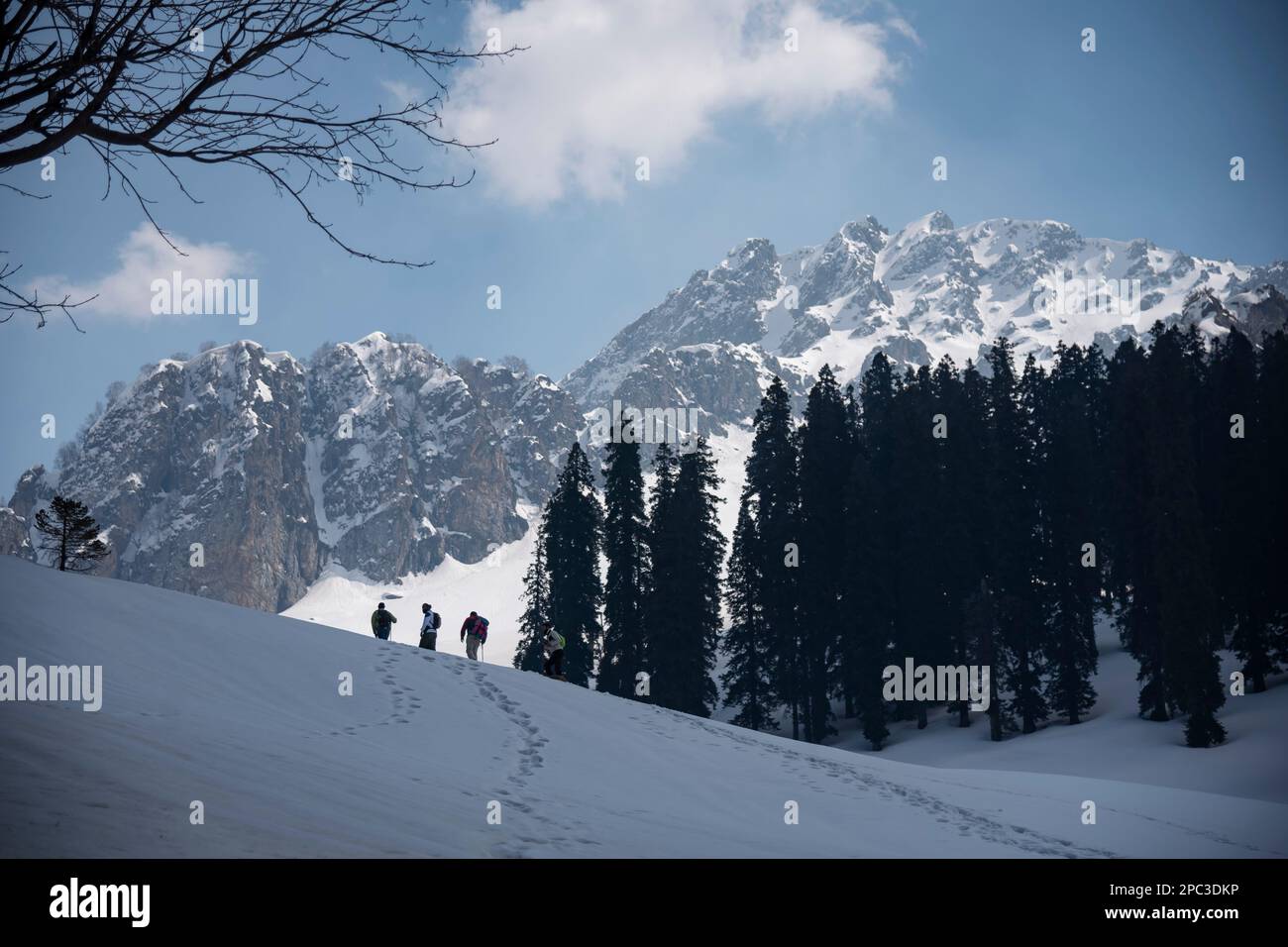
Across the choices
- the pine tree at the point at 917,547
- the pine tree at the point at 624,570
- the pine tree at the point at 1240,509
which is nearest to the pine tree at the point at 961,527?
the pine tree at the point at 917,547

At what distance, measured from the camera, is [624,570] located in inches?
1580

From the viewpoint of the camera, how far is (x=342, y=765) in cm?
887

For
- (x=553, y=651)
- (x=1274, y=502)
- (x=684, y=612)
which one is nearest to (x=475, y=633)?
(x=553, y=651)

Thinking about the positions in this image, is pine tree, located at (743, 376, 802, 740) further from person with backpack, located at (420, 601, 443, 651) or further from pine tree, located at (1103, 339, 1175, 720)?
person with backpack, located at (420, 601, 443, 651)

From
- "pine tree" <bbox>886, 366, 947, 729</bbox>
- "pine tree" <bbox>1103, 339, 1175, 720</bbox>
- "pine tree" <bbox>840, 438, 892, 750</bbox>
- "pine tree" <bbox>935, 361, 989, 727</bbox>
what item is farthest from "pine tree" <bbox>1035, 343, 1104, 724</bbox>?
"pine tree" <bbox>840, 438, 892, 750</bbox>

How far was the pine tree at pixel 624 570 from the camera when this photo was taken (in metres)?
38.7

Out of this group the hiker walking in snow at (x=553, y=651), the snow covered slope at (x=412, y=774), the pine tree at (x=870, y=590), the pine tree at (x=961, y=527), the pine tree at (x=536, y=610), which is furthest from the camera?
the pine tree at (x=536, y=610)

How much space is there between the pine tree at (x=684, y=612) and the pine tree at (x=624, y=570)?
1.88 metres

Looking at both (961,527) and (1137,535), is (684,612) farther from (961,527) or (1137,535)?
(1137,535)

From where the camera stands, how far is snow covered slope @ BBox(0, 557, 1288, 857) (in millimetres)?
5719

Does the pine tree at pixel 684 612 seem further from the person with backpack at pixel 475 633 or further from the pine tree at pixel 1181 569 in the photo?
the pine tree at pixel 1181 569

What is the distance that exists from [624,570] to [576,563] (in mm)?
4113
